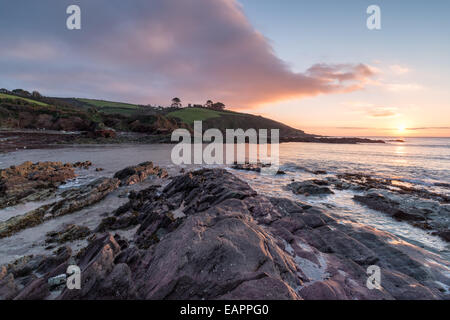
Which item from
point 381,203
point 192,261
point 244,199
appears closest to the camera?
point 192,261

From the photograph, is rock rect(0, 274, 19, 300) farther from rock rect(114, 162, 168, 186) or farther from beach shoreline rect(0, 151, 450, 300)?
rock rect(114, 162, 168, 186)

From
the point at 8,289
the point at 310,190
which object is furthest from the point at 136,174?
the point at 310,190

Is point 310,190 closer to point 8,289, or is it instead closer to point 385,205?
point 385,205

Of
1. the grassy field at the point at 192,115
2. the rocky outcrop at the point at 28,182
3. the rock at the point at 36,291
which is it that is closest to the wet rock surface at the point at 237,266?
the rock at the point at 36,291

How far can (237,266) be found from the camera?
4.83m

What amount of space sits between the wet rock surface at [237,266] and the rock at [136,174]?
1072cm

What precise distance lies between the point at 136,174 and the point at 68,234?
11.7m

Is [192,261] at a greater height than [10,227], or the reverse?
[192,261]

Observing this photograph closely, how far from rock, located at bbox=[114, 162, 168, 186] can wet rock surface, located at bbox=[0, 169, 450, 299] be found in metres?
10.7

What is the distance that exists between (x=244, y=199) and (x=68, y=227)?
34.1 ft
